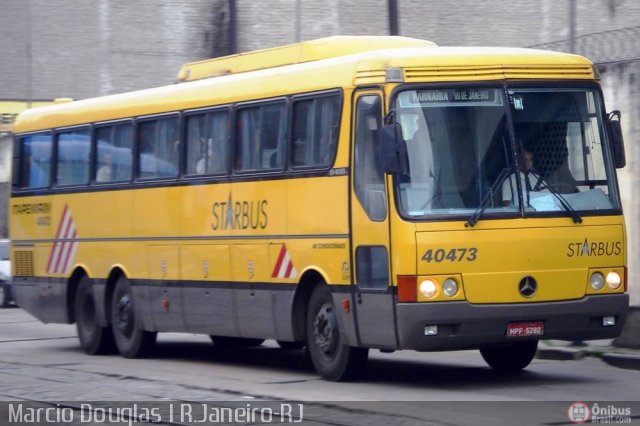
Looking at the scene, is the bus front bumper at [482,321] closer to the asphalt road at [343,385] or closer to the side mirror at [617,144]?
the asphalt road at [343,385]

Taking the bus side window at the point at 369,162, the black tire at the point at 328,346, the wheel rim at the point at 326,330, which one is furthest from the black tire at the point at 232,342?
the bus side window at the point at 369,162

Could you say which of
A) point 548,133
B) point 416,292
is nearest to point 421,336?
point 416,292

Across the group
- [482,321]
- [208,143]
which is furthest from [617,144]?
[208,143]

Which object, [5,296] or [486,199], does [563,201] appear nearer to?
[486,199]

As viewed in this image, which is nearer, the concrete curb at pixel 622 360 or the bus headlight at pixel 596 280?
the bus headlight at pixel 596 280

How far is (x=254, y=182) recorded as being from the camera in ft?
48.1

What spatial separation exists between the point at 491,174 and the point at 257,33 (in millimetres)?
36835

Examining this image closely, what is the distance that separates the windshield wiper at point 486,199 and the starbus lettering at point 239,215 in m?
2.98

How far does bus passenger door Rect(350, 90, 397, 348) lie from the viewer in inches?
482

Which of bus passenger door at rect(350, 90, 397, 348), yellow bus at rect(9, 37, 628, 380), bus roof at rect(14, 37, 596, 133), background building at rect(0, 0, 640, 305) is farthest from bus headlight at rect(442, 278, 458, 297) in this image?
background building at rect(0, 0, 640, 305)

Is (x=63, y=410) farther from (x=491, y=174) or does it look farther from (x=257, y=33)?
(x=257, y=33)

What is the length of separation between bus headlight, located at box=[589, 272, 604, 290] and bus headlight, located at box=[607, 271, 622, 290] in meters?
0.08

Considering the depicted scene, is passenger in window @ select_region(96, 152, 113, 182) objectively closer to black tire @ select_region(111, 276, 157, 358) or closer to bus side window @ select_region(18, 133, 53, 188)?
black tire @ select_region(111, 276, 157, 358)

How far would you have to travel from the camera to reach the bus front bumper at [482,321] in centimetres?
1193
